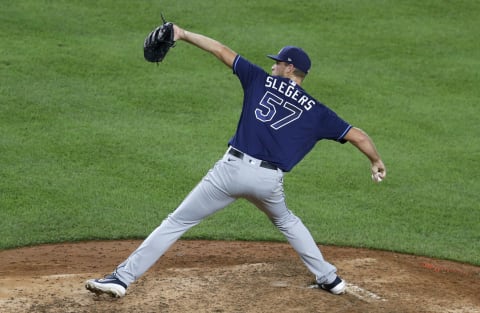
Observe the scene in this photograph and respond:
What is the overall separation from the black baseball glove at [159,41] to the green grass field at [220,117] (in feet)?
7.18

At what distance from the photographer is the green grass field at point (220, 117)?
8.60m

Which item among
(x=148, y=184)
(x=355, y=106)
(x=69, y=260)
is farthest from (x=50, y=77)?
(x=69, y=260)

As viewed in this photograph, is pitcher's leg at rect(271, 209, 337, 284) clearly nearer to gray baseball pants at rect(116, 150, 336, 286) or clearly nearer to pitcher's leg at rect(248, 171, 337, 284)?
pitcher's leg at rect(248, 171, 337, 284)

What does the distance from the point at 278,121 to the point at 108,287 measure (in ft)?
5.33

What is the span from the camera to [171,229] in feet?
20.8

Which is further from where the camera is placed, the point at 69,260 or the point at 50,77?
the point at 50,77

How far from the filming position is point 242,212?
8906 mm

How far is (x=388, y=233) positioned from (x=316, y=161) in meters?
1.90

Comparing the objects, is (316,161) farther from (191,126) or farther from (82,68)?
(82,68)

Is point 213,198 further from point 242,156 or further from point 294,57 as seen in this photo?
point 294,57

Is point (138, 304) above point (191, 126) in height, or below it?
below

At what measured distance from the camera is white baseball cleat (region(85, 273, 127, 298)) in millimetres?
6207

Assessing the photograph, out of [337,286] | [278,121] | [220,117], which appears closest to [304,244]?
[337,286]

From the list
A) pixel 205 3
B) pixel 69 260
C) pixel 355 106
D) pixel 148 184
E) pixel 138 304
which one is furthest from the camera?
pixel 205 3
